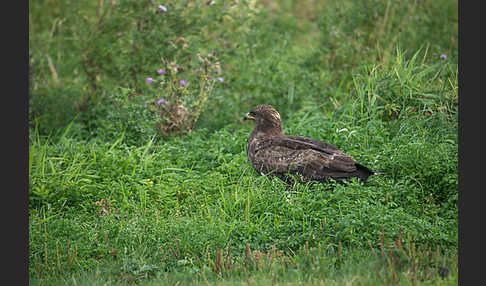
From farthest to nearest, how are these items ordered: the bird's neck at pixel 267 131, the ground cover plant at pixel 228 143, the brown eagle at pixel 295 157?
the bird's neck at pixel 267 131 < the brown eagle at pixel 295 157 < the ground cover plant at pixel 228 143

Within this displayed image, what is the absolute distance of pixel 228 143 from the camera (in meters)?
8.16

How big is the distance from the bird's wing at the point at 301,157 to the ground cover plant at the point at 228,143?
224 mm

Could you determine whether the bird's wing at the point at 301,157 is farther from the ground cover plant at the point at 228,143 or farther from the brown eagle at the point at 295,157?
the ground cover plant at the point at 228,143

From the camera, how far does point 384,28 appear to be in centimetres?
1054

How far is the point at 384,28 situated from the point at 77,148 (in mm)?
6177

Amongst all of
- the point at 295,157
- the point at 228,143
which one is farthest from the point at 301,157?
the point at 228,143

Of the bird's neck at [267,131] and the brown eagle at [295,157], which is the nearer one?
the brown eagle at [295,157]

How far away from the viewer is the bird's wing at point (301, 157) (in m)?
6.59

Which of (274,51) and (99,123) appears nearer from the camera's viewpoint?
(99,123)

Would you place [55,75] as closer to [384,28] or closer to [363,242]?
[384,28]

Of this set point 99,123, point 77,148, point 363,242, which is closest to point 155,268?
point 363,242

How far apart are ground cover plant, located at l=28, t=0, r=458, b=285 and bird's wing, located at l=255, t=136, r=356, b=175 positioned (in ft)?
0.73

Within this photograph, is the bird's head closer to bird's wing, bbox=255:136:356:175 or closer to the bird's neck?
the bird's neck

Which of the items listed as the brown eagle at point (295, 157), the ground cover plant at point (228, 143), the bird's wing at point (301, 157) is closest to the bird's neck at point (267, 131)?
the brown eagle at point (295, 157)
